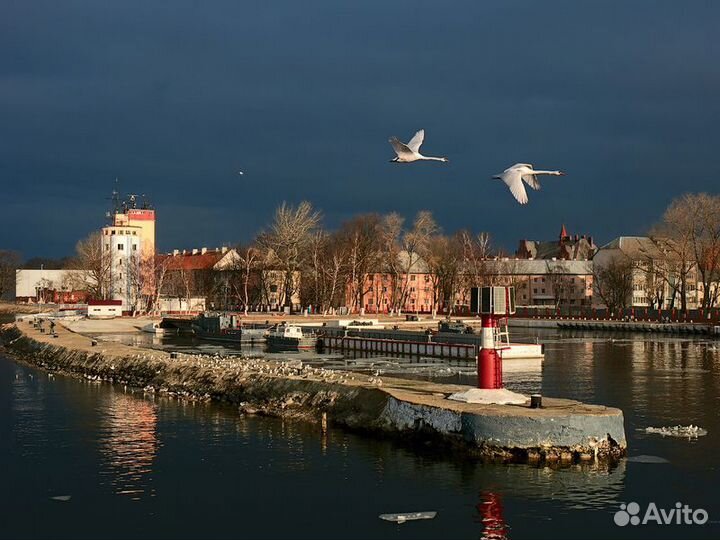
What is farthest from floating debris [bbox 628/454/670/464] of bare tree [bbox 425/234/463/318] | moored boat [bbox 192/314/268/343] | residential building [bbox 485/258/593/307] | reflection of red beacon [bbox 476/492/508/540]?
residential building [bbox 485/258/593/307]

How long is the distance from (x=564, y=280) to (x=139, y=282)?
87478mm

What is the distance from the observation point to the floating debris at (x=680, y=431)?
31828 mm

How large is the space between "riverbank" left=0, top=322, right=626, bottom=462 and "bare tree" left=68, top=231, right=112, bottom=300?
81.2 m

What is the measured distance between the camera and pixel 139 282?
13350cm

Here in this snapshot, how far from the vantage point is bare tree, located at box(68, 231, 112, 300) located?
137625 millimetres

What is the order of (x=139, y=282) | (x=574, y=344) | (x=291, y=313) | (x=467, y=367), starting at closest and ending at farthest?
(x=467, y=367) → (x=574, y=344) → (x=291, y=313) → (x=139, y=282)

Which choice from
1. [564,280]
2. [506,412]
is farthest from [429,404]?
[564,280]

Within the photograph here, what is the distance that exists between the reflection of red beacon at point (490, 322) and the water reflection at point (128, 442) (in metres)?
11.4

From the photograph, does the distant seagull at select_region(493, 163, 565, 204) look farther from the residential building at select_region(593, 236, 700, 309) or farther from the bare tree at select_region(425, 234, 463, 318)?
the bare tree at select_region(425, 234, 463, 318)

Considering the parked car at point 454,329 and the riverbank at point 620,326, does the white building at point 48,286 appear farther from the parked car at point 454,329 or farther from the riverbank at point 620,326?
the parked car at point 454,329

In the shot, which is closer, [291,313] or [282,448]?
[282,448]

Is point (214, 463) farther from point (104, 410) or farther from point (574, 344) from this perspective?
point (574, 344)

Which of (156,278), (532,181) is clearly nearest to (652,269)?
(156,278)

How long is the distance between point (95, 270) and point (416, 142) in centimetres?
11675
